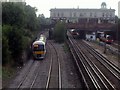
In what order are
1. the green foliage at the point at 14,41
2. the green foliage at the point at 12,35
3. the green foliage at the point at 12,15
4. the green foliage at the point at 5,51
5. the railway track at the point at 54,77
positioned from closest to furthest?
the railway track at the point at 54,77 → the green foliage at the point at 5,51 → the green foliage at the point at 12,35 → the green foliage at the point at 14,41 → the green foliage at the point at 12,15

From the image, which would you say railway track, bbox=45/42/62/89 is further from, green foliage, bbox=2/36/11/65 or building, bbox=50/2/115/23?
building, bbox=50/2/115/23

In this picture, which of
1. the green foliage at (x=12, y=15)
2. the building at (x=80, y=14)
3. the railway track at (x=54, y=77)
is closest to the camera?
the railway track at (x=54, y=77)

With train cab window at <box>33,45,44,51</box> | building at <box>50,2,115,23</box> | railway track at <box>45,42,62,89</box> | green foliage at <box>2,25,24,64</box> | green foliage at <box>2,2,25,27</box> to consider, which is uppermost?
building at <box>50,2,115,23</box>

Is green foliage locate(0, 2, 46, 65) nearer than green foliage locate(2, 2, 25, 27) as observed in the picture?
Yes

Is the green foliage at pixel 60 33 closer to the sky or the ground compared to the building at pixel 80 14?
closer to the ground

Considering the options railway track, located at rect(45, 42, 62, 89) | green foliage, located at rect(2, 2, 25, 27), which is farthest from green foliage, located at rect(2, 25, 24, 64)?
green foliage, located at rect(2, 2, 25, 27)

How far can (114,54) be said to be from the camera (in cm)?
4553

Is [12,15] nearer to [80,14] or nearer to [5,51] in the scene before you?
[5,51]

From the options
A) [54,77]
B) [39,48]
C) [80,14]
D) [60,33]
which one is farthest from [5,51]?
[80,14]

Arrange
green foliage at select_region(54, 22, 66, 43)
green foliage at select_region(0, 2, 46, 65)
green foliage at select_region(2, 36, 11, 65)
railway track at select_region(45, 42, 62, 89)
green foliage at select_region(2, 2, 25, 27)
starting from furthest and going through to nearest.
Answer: green foliage at select_region(54, 22, 66, 43), green foliage at select_region(2, 2, 25, 27), green foliage at select_region(0, 2, 46, 65), green foliage at select_region(2, 36, 11, 65), railway track at select_region(45, 42, 62, 89)

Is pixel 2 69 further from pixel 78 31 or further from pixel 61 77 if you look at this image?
pixel 78 31

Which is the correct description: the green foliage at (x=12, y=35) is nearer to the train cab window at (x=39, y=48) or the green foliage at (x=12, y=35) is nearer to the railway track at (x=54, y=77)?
the train cab window at (x=39, y=48)

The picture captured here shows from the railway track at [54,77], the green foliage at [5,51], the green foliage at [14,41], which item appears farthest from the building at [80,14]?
the green foliage at [5,51]

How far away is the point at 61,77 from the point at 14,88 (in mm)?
5337
